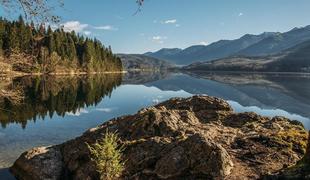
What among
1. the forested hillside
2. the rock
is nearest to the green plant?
the rock

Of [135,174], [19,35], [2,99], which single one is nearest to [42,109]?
[2,99]

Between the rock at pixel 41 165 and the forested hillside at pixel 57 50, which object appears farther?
the forested hillside at pixel 57 50

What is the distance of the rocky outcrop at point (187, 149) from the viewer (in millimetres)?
13953

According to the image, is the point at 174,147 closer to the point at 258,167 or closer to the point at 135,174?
the point at 135,174

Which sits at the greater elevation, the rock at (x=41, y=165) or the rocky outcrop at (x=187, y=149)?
the rocky outcrop at (x=187, y=149)

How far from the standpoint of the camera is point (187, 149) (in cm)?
1434

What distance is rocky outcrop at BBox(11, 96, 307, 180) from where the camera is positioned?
549 inches

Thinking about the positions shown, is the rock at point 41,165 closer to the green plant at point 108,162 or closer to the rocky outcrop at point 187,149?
the rocky outcrop at point 187,149

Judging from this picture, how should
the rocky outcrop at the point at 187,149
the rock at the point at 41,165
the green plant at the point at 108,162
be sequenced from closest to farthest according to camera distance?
the rocky outcrop at the point at 187,149
the green plant at the point at 108,162
the rock at the point at 41,165

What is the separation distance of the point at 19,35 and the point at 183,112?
11551 cm

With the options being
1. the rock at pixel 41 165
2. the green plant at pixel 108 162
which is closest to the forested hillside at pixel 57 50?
the rock at pixel 41 165

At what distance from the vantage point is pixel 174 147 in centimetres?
1488

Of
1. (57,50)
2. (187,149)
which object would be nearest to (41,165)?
(187,149)

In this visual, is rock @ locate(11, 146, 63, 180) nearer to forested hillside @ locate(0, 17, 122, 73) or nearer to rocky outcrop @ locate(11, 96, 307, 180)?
rocky outcrop @ locate(11, 96, 307, 180)
